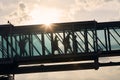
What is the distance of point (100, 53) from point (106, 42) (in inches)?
114

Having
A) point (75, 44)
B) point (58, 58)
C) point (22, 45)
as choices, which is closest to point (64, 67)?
point (58, 58)

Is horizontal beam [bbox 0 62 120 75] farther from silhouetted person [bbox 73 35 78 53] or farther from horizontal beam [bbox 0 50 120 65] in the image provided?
Result: silhouetted person [bbox 73 35 78 53]

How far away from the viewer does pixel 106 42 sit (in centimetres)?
4084

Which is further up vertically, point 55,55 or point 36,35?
point 36,35

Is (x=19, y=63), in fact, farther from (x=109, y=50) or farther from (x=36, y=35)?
(x=109, y=50)

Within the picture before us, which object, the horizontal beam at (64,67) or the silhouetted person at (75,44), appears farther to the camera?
the silhouetted person at (75,44)

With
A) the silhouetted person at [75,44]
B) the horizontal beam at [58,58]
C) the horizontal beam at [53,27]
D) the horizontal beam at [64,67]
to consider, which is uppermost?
the horizontal beam at [53,27]

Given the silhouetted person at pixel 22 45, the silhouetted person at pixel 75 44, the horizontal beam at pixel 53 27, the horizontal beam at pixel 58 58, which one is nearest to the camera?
the horizontal beam at pixel 58 58

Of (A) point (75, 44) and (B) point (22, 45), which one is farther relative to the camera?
(A) point (75, 44)

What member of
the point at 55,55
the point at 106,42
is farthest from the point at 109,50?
the point at 55,55

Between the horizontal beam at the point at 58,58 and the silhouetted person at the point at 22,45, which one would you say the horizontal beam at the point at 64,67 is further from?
the silhouetted person at the point at 22,45

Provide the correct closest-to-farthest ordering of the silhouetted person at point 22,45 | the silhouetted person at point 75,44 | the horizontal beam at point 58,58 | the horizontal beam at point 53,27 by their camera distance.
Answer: the horizontal beam at point 58,58 → the horizontal beam at point 53,27 → the silhouetted person at point 22,45 → the silhouetted person at point 75,44

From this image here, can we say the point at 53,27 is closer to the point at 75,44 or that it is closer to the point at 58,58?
the point at 75,44

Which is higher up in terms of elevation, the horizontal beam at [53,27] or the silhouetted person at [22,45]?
the horizontal beam at [53,27]
